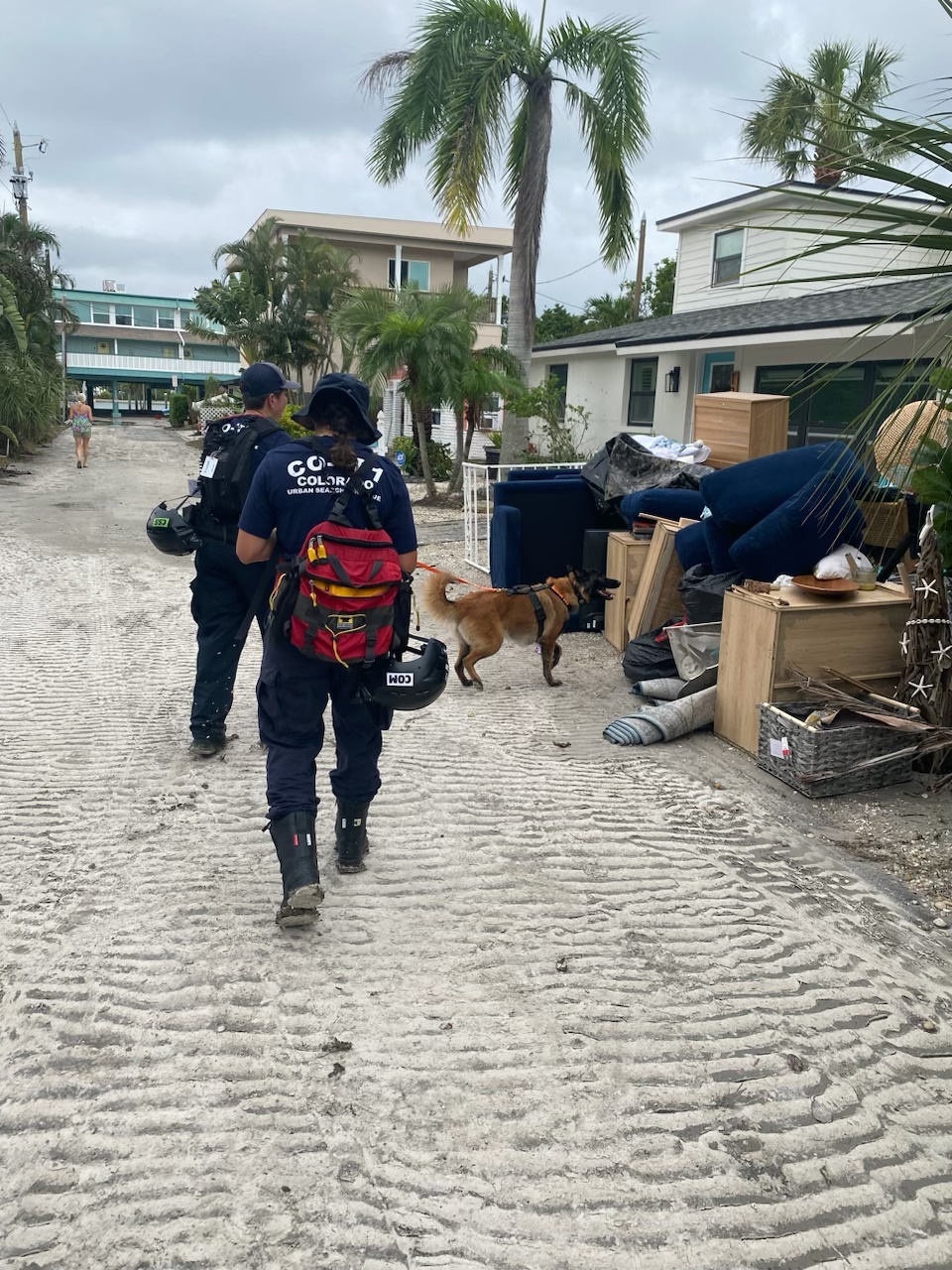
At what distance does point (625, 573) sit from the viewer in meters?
8.35

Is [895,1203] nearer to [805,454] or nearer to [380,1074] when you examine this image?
[380,1074]

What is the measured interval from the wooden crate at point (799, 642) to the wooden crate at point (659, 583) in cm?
177

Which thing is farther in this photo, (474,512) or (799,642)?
(474,512)

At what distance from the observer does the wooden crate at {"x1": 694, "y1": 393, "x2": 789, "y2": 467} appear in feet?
27.7

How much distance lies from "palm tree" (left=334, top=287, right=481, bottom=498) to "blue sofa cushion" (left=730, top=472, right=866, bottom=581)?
37.2 feet

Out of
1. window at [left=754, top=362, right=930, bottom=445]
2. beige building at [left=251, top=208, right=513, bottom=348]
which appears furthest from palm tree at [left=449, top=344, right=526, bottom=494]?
beige building at [left=251, top=208, right=513, bottom=348]

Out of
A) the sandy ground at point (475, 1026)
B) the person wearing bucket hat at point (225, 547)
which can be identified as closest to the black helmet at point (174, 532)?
the person wearing bucket hat at point (225, 547)

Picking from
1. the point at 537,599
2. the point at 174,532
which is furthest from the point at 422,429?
the point at 174,532

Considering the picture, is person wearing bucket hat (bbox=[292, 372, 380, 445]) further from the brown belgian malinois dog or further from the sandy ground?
the brown belgian malinois dog

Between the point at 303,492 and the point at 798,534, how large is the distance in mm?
3558

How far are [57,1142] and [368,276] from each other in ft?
126

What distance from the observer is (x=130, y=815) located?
185 inches

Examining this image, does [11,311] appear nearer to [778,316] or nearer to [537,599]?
[778,316]

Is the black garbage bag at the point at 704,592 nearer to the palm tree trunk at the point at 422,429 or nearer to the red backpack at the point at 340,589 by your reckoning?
the red backpack at the point at 340,589
